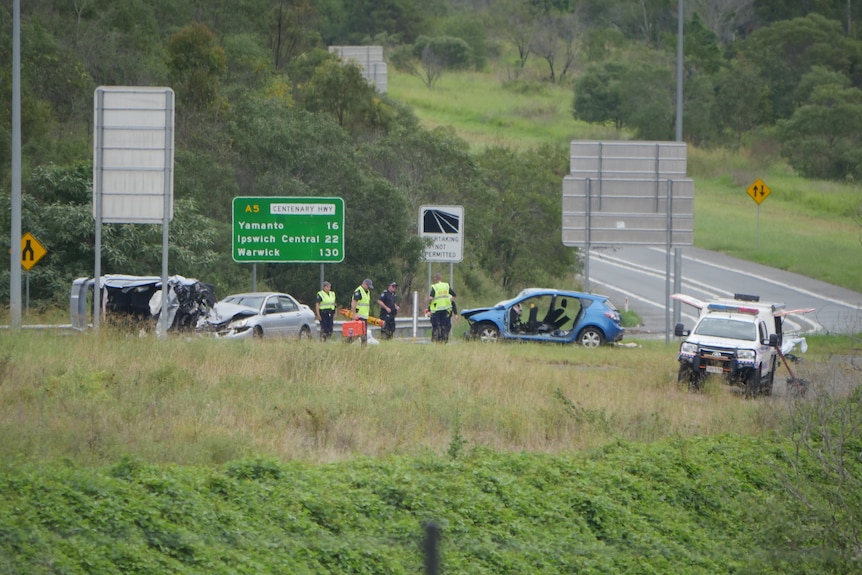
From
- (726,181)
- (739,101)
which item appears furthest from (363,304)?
(739,101)

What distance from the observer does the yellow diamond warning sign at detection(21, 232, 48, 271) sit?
26516mm

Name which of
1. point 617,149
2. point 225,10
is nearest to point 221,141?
Answer: point 617,149

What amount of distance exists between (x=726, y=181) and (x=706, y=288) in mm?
27745

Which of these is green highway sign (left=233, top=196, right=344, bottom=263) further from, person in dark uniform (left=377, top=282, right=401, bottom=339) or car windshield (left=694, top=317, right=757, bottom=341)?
car windshield (left=694, top=317, right=757, bottom=341)

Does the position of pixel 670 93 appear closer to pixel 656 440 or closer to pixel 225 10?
pixel 225 10

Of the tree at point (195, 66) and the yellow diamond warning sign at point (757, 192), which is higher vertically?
the tree at point (195, 66)

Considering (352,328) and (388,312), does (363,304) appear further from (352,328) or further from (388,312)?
(352,328)

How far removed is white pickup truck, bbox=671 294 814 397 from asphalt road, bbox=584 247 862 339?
10347 millimetres

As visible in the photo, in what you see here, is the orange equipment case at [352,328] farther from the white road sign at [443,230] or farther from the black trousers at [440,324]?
the white road sign at [443,230]

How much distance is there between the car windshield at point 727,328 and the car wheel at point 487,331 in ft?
21.6

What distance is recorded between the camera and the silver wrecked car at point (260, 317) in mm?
23625

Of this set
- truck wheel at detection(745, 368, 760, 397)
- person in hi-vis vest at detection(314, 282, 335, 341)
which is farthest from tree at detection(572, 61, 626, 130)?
truck wheel at detection(745, 368, 760, 397)

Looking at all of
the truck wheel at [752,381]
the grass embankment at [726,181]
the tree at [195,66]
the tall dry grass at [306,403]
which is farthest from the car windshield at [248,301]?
the grass embankment at [726,181]

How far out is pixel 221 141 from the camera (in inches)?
1415
